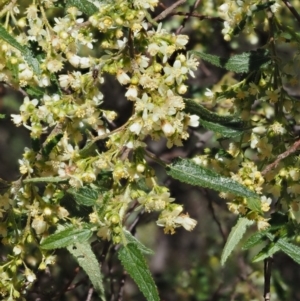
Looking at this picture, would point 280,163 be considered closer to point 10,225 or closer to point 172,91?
point 172,91

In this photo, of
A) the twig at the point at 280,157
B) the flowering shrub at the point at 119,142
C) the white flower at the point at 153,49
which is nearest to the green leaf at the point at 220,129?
the flowering shrub at the point at 119,142

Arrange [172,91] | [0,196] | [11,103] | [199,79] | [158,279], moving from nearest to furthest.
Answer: [172,91]
[0,196]
[11,103]
[199,79]
[158,279]

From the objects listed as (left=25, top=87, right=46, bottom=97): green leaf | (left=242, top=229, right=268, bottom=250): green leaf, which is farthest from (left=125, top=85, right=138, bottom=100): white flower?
(left=242, top=229, right=268, bottom=250): green leaf

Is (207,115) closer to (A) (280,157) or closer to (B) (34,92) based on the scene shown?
(A) (280,157)

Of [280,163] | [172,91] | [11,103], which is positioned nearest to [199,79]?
[11,103]

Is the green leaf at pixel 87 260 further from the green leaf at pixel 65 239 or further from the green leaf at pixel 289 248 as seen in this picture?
the green leaf at pixel 289 248
